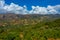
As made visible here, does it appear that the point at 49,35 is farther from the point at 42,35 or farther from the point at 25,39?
the point at 25,39

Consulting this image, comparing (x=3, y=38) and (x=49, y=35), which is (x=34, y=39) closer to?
(x=49, y=35)

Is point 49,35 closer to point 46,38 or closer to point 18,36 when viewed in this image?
point 46,38

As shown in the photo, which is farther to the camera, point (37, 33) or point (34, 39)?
point (37, 33)

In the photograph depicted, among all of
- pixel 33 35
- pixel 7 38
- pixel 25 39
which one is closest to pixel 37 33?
pixel 33 35

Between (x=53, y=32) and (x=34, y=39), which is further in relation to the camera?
(x=53, y=32)

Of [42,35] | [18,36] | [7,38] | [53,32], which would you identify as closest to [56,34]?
[53,32]

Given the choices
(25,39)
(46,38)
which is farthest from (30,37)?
(46,38)

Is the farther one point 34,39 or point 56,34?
point 56,34

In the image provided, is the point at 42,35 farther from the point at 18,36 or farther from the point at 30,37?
the point at 18,36
